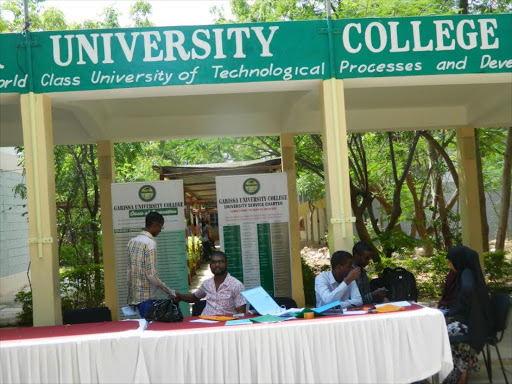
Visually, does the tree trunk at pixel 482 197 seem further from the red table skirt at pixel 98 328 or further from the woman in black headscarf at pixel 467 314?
the red table skirt at pixel 98 328

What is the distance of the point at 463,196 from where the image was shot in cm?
982

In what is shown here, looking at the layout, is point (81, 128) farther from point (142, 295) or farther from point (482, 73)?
point (482, 73)

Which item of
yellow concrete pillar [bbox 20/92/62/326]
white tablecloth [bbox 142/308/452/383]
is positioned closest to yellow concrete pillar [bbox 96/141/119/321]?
yellow concrete pillar [bbox 20/92/62/326]

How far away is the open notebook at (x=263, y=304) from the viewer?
16.5 feet

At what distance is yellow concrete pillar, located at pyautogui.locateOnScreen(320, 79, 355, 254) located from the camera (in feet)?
19.7

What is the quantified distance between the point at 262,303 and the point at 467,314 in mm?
1727

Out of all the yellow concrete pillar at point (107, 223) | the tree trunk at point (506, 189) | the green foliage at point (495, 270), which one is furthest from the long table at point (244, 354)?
the tree trunk at point (506, 189)

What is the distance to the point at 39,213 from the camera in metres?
5.75

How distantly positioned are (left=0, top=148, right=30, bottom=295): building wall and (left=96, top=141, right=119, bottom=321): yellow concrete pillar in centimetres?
594

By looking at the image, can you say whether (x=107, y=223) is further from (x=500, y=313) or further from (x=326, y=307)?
(x=500, y=313)

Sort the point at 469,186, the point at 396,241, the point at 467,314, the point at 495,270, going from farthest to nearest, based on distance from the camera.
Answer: the point at 396,241 → the point at 495,270 → the point at 469,186 → the point at 467,314

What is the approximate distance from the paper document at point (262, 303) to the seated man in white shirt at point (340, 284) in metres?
0.48

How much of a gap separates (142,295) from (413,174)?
14.1m

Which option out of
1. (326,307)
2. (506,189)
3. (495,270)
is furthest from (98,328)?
(506,189)
